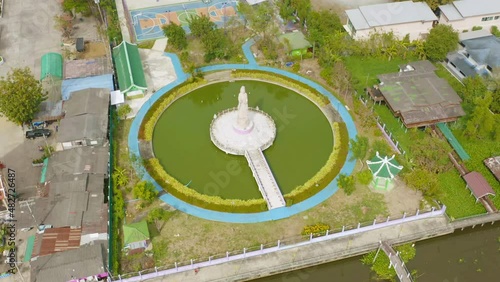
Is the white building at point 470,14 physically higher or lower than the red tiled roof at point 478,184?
higher

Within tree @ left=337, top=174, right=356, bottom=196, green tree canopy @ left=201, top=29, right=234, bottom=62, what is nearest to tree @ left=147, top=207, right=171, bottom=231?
tree @ left=337, top=174, right=356, bottom=196

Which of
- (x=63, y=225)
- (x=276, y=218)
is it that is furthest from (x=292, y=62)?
(x=63, y=225)

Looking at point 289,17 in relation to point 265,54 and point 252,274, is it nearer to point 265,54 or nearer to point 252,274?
point 265,54

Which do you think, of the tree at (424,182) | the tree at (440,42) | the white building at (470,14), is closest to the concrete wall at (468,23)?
the white building at (470,14)

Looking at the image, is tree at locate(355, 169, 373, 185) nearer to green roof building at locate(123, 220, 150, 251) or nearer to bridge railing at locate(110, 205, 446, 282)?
bridge railing at locate(110, 205, 446, 282)

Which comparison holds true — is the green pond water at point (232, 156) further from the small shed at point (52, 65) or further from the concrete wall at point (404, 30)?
the small shed at point (52, 65)
